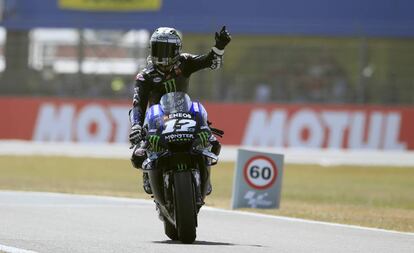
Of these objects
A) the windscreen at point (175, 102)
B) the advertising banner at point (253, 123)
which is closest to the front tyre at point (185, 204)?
the windscreen at point (175, 102)

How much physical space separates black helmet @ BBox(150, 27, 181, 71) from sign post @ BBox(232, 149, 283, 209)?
4.73 metres

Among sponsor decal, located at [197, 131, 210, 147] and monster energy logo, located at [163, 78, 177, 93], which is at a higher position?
monster energy logo, located at [163, 78, 177, 93]

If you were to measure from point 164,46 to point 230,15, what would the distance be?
22337 mm

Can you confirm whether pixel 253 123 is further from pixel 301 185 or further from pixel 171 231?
pixel 171 231

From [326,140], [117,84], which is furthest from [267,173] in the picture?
[117,84]

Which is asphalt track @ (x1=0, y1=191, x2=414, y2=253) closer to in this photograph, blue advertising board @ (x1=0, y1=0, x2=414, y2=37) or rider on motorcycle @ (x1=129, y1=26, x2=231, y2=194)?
rider on motorcycle @ (x1=129, y1=26, x2=231, y2=194)

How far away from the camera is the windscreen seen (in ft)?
33.0

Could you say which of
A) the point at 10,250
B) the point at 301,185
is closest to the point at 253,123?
the point at 301,185

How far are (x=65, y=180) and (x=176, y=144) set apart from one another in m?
13.4

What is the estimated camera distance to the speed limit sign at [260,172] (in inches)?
599

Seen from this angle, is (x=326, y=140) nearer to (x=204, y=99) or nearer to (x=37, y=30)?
(x=204, y=99)

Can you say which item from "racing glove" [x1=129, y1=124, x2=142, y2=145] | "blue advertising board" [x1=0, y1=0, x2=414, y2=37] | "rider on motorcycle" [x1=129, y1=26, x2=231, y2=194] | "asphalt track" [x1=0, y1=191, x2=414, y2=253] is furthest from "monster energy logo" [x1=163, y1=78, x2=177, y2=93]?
"blue advertising board" [x1=0, y1=0, x2=414, y2=37]

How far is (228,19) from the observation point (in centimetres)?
3269

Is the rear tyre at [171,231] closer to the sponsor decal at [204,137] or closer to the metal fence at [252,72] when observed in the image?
the sponsor decal at [204,137]
